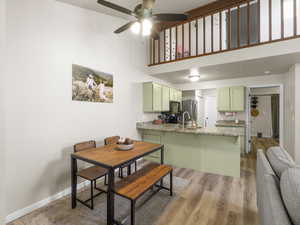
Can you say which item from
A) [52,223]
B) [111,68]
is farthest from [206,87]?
[52,223]

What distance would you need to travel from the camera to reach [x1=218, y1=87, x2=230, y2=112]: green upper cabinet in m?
4.61

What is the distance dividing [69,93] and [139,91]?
1871 millimetres

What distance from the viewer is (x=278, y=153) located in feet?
4.77

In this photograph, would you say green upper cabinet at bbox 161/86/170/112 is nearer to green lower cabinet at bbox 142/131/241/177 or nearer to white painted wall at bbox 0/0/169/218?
green lower cabinet at bbox 142/131/241/177

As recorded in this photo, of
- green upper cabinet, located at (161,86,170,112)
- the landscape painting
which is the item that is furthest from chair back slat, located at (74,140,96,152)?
green upper cabinet, located at (161,86,170,112)

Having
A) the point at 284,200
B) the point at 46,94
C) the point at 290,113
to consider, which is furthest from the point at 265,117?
the point at 46,94

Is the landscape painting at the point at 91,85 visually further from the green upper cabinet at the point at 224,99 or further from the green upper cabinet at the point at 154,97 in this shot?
the green upper cabinet at the point at 224,99

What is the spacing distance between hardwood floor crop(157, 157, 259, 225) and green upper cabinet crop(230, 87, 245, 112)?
2187mm

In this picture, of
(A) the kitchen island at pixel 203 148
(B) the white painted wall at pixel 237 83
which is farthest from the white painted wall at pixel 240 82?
(A) the kitchen island at pixel 203 148

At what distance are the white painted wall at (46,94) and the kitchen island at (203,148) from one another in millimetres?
1493

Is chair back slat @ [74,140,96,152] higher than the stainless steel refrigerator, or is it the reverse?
the stainless steel refrigerator

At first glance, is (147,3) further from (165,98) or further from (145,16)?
(165,98)

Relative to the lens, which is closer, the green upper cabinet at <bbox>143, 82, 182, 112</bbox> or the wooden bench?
the wooden bench

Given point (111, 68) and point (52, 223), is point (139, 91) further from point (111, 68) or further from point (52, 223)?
point (52, 223)
